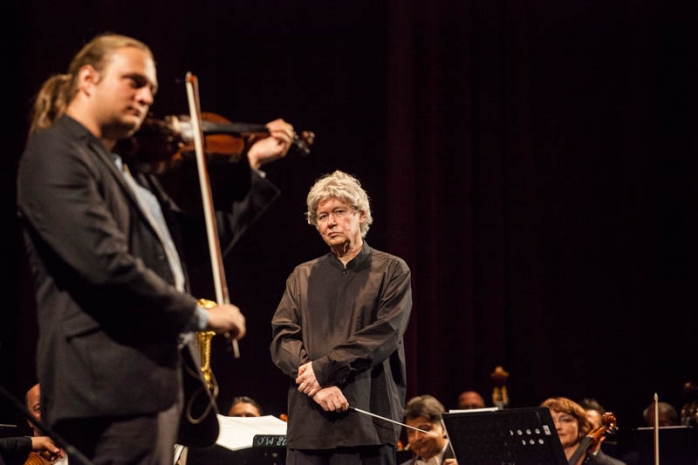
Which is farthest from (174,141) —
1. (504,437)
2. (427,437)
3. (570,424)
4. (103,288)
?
(570,424)

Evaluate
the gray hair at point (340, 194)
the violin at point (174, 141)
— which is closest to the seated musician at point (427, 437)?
the gray hair at point (340, 194)

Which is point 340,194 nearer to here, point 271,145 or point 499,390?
point 271,145

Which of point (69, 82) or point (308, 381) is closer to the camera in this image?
point (69, 82)

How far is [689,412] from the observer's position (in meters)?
6.10

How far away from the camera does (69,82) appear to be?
7.23 feet

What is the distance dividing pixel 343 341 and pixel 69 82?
1.77 meters

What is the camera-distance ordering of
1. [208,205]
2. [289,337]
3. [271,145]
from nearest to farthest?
[208,205], [271,145], [289,337]

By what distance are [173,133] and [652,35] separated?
267 inches

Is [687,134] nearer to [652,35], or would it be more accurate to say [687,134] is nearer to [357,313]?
[652,35]

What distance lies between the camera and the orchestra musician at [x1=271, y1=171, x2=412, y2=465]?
3.54m

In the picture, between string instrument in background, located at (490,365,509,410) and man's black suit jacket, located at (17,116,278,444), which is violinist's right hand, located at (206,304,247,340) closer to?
man's black suit jacket, located at (17,116,278,444)

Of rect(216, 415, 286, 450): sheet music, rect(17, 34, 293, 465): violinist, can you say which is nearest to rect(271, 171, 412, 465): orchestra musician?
rect(216, 415, 286, 450): sheet music

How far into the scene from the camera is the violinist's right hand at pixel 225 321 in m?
2.04

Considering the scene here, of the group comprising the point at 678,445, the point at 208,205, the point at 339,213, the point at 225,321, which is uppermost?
the point at 208,205
